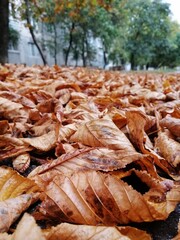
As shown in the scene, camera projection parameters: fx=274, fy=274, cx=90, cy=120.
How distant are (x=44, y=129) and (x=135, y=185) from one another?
0.51 metres

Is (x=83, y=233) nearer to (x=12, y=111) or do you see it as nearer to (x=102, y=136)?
(x=102, y=136)

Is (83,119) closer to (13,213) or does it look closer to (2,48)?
(13,213)

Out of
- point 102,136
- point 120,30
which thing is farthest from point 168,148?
point 120,30

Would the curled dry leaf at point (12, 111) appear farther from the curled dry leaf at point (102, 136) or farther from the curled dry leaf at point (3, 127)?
the curled dry leaf at point (102, 136)

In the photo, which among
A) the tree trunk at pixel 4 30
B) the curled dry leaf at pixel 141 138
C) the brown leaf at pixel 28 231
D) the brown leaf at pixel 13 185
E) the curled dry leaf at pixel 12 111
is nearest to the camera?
the brown leaf at pixel 28 231

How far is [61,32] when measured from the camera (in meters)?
27.4

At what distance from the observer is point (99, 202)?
0.63m

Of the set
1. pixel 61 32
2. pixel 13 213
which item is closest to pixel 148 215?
pixel 13 213

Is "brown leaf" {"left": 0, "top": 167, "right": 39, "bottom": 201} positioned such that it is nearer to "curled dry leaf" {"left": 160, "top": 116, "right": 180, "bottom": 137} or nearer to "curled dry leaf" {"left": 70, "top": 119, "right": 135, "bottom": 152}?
"curled dry leaf" {"left": 70, "top": 119, "right": 135, "bottom": 152}

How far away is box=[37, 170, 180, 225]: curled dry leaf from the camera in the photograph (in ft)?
2.00

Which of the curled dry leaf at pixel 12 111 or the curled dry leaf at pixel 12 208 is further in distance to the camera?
the curled dry leaf at pixel 12 111

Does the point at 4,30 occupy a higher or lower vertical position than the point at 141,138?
higher

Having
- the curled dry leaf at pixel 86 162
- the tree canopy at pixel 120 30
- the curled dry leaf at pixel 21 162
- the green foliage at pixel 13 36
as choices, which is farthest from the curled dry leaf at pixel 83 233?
the green foliage at pixel 13 36

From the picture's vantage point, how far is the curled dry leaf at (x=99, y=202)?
0.61 metres
